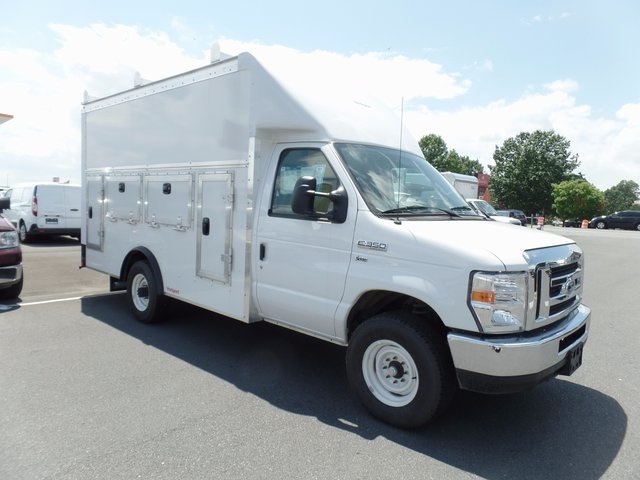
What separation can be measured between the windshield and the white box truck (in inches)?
0.6

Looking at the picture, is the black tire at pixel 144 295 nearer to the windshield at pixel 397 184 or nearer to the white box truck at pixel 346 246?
the white box truck at pixel 346 246

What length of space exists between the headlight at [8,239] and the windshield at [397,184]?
5.72m

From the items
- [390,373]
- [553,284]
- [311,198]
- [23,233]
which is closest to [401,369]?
[390,373]

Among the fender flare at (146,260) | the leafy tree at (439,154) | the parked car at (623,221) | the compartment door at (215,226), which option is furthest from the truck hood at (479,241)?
the leafy tree at (439,154)

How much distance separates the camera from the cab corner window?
4109 mm

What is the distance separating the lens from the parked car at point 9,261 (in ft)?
23.0

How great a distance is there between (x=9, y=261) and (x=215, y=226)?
4067 mm

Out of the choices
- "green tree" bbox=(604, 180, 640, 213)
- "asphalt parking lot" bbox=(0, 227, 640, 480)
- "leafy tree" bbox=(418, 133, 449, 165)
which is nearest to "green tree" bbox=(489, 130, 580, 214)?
"leafy tree" bbox=(418, 133, 449, 165)

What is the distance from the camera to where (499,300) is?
321 centimetres

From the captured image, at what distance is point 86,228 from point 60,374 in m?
3.58

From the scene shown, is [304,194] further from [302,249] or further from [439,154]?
[439,154]

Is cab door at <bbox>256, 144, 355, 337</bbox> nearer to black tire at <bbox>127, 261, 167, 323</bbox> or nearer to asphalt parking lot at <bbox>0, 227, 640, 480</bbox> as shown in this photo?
asphalt parking lot at <bbox>0, 227, 640, 480</bbox>

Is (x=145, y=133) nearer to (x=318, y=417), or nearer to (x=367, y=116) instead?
(x=367, y=116)

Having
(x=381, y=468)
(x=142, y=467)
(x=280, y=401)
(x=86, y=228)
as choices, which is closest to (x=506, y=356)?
(x=381, y=468)
